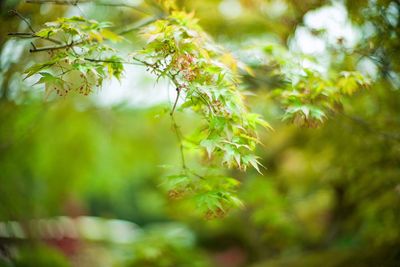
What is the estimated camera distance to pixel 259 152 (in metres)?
5.80

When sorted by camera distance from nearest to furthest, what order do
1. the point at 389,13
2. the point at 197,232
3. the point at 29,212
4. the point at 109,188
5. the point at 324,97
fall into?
the point at 324,97 < the point at 389,13 < the point at 29,212 < the point at 197,232 < the point at 109,188

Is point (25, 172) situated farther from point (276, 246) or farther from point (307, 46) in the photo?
point (307, 46)

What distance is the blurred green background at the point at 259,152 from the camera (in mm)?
2852

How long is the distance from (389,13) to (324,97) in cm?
91

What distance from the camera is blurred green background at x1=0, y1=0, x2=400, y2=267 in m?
2.85

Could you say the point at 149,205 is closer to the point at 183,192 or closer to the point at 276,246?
the point at 276,246

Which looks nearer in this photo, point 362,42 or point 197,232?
point 362,42

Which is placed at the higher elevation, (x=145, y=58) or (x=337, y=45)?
(x=337, y=45)

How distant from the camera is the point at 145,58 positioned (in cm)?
186

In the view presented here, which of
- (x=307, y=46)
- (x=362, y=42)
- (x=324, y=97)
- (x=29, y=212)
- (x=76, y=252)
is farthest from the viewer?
(x=76, y=252)

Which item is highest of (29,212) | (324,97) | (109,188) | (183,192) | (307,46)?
(109,188)

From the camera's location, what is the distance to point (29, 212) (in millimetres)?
4609

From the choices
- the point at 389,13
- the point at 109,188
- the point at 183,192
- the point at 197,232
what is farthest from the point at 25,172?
the point at 389,13

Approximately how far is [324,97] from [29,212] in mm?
3990
